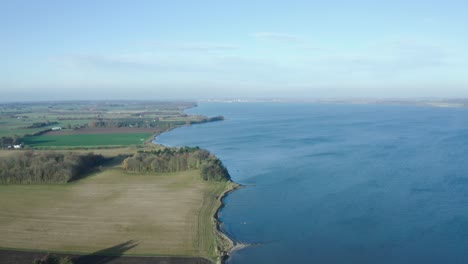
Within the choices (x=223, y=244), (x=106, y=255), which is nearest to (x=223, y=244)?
(x=223, y=244)

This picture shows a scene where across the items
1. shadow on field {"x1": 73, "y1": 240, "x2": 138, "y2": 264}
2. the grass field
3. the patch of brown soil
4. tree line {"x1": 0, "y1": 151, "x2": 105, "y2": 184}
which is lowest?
shadow on field {"x1": 73, "y1": 240, "x2": 138, "y2": 264}

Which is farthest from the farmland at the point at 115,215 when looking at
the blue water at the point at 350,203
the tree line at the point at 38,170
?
the blue water at the point at 350,203

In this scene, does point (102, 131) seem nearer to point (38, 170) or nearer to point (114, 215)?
point (38, 170)

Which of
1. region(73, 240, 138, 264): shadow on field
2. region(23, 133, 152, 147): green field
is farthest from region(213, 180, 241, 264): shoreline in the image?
region(23, 133, 152, 147): green field

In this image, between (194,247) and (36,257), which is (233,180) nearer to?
(194,247)

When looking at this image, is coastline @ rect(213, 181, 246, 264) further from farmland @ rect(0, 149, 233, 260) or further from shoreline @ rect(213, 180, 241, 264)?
farmland @ rect(0, 149, 233, 260)

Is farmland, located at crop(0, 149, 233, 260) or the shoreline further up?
farmland, located at crop(0, 149, 233, 260)

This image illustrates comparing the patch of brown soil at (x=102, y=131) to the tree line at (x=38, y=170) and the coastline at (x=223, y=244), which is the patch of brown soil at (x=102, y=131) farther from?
the coastline at (x=223, y=244)
